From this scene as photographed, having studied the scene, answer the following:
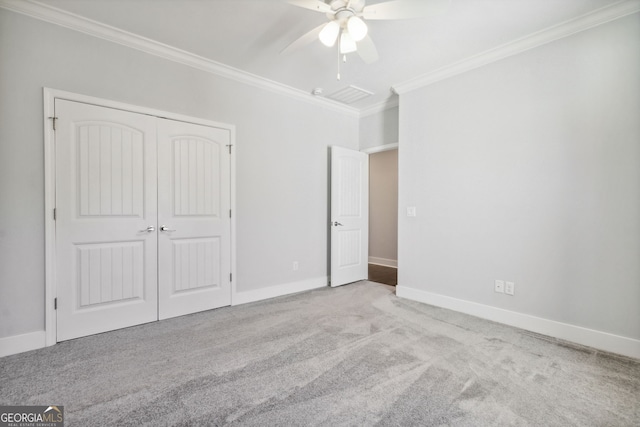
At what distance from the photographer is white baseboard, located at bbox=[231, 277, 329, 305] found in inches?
138

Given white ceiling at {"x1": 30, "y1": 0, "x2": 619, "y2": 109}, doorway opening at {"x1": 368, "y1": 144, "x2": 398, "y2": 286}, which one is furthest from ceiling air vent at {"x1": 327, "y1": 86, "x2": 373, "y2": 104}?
doorway opening at {"x1": 368, "y1": 144, "x2": 398, "y2": 286}

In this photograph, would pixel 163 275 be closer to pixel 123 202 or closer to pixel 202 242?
pixel 202 242

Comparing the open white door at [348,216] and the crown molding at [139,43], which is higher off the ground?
the crown molding at [139,43]

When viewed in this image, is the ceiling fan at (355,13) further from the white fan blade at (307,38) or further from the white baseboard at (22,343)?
the white baseboard at (22,343)

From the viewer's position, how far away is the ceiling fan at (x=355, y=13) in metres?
1.84

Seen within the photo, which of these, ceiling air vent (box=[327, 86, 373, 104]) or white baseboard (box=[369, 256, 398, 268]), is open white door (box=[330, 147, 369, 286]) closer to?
ceiling air vent (box=[327, 86, 373, 104])

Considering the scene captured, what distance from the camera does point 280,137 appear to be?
12.7 feet

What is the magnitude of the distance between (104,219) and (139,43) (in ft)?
5.48

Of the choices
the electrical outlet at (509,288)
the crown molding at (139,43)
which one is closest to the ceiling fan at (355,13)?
Answer: the crown molding at (139,43)

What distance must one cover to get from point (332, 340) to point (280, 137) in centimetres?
254

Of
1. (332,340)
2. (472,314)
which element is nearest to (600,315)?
(472,314)

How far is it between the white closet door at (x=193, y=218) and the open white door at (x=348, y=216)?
4.95ft

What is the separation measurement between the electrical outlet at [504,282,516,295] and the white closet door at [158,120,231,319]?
9.55 feet

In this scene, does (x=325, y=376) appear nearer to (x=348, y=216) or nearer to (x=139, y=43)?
(x=348, y=216)
